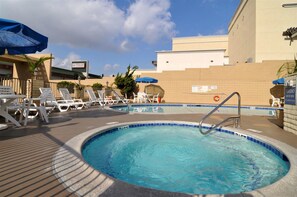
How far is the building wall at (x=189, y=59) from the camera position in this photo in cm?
2397

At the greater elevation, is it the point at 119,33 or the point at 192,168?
the point at 119,33

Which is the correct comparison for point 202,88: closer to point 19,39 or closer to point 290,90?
point 290,90

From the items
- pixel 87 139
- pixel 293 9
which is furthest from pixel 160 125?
pixel 293 9

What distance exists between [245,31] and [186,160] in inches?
946

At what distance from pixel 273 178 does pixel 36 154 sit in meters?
3.38

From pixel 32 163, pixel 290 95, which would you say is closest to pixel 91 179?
pixel 32 163

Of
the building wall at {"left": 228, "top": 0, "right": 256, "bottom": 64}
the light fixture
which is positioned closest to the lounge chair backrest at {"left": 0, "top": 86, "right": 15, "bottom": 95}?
the building wall at {"left": 228, "top": 0, "right": 256, "bottom": 64}

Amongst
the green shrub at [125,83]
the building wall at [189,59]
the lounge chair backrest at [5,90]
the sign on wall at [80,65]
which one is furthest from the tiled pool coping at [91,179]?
the sign on wall at [80,65]

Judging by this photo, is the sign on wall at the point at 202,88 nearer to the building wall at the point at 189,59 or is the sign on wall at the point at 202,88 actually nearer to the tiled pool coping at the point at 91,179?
the building wall at the point at 189,59

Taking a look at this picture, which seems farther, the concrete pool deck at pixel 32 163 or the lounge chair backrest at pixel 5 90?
the lounge chair backrest at pixel 5 90

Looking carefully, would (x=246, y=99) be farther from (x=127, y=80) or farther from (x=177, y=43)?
(x=177, y=43)

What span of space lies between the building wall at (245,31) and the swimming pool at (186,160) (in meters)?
18.6

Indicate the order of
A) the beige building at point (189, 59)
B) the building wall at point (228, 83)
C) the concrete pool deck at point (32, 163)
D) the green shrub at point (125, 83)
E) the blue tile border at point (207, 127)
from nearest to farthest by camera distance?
the concrete pool deck at point (32, 163), the blue tile border at point (207, 127), the building wall at point (228, 83), the green shrub at point (125, 83), the beige building at point (189, 59)

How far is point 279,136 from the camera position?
14.6ft
